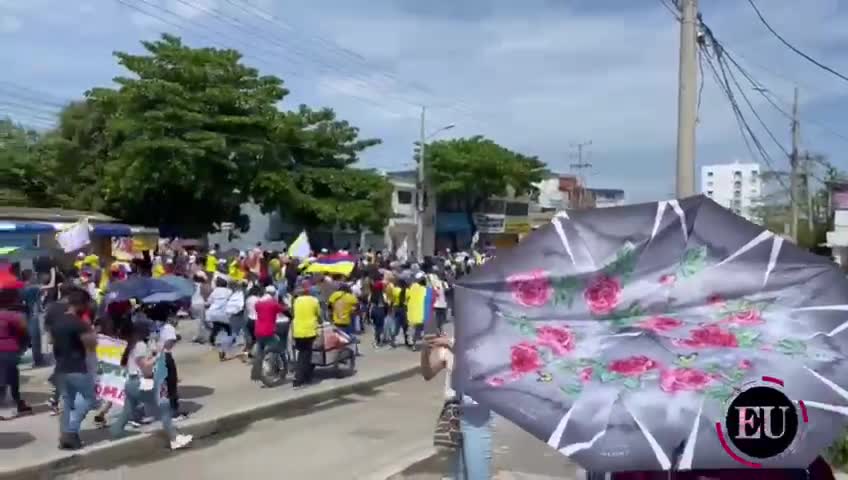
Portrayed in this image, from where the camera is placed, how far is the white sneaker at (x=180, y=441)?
35.6 feet

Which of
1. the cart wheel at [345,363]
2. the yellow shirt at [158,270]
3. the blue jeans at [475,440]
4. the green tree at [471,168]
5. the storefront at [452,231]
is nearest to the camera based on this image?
the blue jeans at [475,440]

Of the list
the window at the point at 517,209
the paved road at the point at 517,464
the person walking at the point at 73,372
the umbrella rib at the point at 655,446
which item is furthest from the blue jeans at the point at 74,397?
the window at the point at 517,209

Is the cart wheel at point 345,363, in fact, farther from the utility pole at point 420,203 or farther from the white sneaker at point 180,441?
the utility pole at point 420,203

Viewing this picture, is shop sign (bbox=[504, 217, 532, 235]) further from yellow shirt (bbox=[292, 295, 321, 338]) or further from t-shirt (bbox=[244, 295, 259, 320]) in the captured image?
yellow shirt (bbox=[292, 295, 321, 338])

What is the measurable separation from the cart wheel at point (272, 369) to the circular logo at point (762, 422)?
12285 millimetres

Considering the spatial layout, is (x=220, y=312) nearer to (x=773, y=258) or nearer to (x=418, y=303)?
(x=418, y=303)

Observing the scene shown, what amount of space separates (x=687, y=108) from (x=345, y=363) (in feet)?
24.5

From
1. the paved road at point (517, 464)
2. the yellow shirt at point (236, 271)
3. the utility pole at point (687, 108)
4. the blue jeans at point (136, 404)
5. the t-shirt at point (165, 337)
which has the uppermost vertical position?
the utility pole at point (687, 108)

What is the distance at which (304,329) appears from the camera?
572 inches

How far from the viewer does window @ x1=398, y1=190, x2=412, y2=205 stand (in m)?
60.0

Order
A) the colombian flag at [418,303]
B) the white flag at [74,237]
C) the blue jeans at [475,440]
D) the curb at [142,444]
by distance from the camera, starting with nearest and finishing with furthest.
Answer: the blue jeans at [475,440], the curb at [142,444], the white flag at [74,237], the colombian flag at [418,303]

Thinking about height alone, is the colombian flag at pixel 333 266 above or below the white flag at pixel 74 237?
below

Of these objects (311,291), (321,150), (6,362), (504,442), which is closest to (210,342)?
(311,291)

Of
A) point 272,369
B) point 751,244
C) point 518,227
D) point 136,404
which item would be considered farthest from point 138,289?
point 518,227
